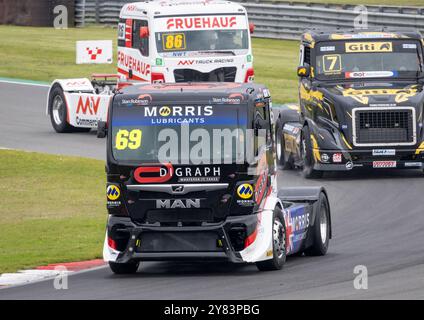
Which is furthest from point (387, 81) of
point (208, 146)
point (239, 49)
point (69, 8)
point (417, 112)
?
point (69, 8)

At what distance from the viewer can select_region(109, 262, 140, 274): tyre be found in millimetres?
14625

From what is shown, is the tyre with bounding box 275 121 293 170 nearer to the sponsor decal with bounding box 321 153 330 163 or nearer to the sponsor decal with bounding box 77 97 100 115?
the sponsor decal with bounding box 321 153 330 163

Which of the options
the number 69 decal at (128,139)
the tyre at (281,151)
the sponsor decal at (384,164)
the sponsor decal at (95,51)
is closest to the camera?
the number 69 decal at (128,139)

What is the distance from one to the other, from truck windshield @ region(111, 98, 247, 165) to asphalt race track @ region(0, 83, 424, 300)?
130cm

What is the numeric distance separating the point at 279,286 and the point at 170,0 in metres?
16.9

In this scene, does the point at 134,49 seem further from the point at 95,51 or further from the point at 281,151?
the point at 281,151

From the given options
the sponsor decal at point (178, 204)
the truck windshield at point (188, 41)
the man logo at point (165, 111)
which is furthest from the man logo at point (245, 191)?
the truck windshield at point (188, 41)

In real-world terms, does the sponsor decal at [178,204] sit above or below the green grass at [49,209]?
above

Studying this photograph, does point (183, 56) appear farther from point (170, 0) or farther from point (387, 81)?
point (387, 81)

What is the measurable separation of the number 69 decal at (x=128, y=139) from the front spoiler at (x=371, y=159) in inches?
345

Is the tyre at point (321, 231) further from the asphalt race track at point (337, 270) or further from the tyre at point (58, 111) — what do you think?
the tyre at point (58, 111)

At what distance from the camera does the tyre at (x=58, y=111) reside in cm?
2923

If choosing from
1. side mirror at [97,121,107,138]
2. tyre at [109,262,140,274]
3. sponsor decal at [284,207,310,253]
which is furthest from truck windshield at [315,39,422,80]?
tyre at [109,262,140,274]

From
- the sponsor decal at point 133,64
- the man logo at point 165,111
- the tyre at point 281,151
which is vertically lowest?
the tyre at point 281,151
